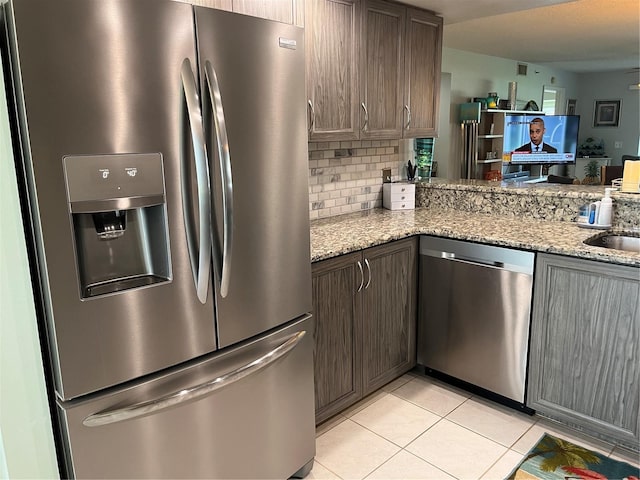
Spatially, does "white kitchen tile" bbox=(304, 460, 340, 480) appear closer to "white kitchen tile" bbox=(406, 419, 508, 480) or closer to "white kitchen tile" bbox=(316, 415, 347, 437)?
"white kitchen tile" bbox=(316, 415, 347, 437)

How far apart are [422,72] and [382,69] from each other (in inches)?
16.4

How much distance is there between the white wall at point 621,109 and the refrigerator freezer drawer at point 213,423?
969 cm

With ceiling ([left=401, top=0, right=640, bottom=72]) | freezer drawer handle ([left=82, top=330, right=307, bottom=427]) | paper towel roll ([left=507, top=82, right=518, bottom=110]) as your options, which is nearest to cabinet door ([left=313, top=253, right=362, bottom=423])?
freezer drawer handle ([left=82, top=330, right=307, bottom=427])

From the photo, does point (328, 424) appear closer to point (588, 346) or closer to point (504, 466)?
point (504, 466)

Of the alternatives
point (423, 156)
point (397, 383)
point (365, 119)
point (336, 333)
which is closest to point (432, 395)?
point (397, 383)

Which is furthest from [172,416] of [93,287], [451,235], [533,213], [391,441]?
[533,213]

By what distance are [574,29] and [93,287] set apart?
5.76 m

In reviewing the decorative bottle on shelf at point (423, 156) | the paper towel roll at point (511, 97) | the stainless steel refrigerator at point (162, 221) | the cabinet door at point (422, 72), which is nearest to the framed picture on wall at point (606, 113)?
the paper towel roll at point (511, 97)

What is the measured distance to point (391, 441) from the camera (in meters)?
2.29

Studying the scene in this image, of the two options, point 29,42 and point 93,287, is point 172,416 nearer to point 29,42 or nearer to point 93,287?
point 93,287

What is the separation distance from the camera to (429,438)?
7.57 ft

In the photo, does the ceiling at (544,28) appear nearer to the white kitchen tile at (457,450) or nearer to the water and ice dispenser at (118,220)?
the water and ice dispenser at (118,220)

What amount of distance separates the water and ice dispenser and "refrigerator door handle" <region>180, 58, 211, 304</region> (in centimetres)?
7

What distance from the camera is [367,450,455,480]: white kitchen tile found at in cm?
204
